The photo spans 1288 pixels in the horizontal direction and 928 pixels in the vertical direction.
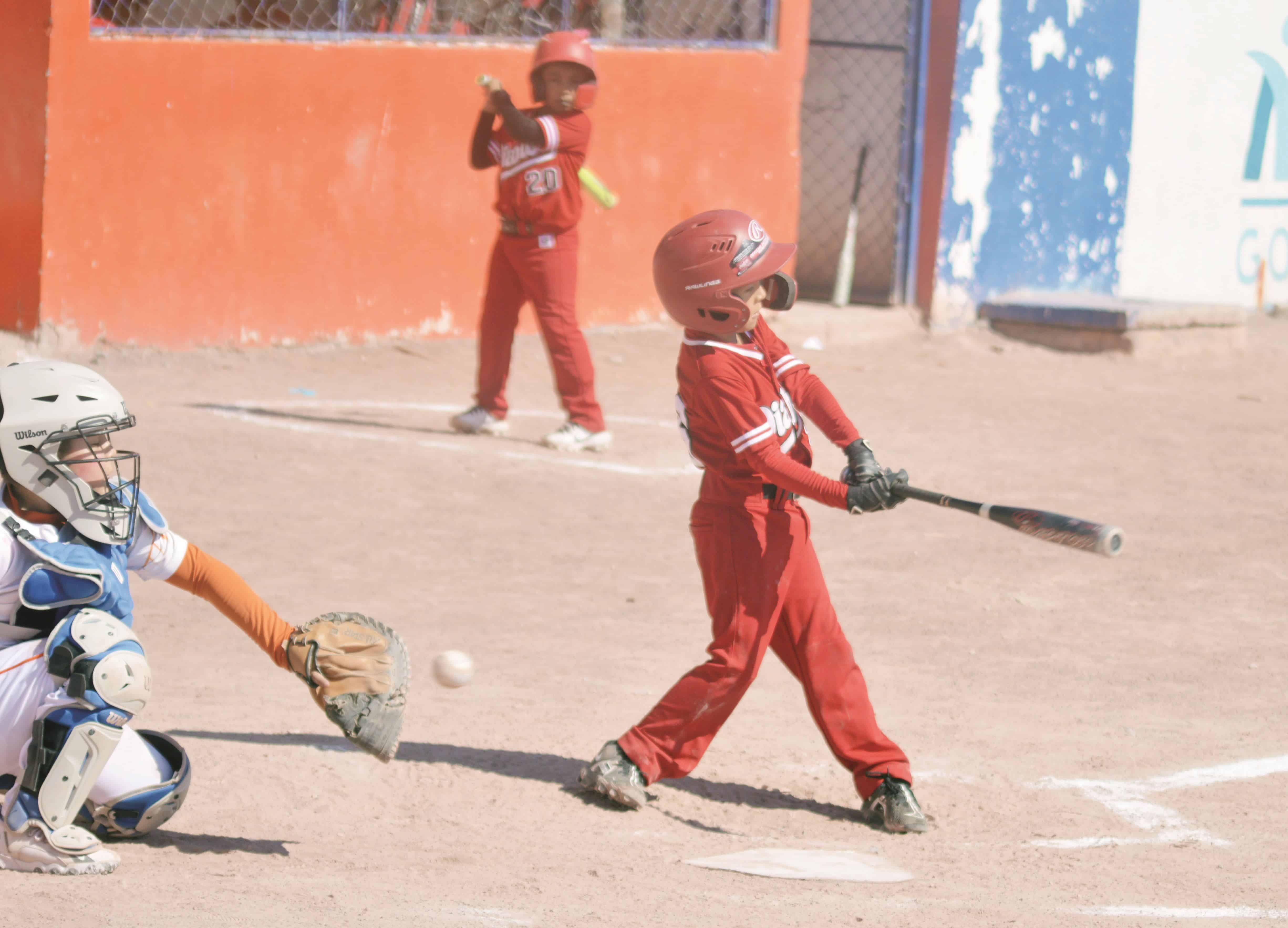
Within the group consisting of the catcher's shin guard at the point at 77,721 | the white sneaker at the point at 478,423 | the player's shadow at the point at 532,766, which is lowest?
the player's shadow at the point at 532,766

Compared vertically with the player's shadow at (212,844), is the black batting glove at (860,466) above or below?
above

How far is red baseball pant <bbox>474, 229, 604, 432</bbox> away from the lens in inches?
343

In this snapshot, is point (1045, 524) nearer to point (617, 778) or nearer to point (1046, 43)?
point (617, 778)

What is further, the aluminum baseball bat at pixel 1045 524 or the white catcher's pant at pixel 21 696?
the aluminum baseball bat at pixel 1045 524

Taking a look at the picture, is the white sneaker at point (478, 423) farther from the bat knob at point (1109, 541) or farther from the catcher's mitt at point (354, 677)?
the bat knob at point (1109, 541)

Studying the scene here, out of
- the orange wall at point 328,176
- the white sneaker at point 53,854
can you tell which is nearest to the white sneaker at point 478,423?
the orange wall at point 328,176

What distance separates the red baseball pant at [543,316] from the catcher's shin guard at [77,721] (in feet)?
16.9

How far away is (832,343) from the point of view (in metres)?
12.5

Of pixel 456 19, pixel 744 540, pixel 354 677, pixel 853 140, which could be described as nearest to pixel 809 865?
pixel 744 540

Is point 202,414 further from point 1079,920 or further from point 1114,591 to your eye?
point 1079,920

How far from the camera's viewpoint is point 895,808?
4488 millimetres

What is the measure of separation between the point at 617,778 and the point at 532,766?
447 mm

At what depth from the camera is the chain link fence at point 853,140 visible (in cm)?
1409

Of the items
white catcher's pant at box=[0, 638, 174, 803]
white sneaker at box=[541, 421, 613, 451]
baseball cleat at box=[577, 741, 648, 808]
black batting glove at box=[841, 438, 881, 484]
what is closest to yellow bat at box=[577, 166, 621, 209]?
white sneaker at box=[541, 421, 613, 451]
